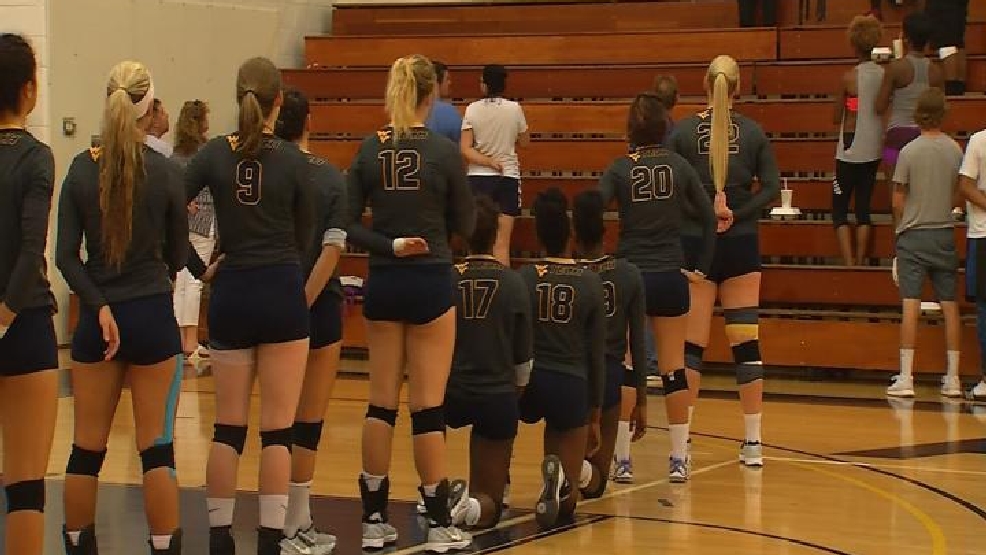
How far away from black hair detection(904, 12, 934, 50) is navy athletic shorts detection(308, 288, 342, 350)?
23.8ft

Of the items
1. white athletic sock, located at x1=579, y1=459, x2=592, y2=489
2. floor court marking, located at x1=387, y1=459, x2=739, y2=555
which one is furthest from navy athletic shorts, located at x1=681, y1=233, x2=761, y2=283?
white athletic sock, located at x1=579, y1=459, x2=592, y2=489

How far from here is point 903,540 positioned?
6.82m

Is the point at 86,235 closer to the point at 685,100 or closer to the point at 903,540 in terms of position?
the point at 903,540

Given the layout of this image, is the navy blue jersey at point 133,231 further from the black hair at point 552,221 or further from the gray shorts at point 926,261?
the gray shorts at point 926,261

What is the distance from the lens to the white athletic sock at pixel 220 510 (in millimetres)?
5863

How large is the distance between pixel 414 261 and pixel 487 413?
2.62 feet

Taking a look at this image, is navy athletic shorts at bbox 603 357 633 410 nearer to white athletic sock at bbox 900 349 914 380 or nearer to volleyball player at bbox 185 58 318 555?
volleyball player at bbox 185 58 318 555

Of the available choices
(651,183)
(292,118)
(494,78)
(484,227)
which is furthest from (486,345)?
(494,78)

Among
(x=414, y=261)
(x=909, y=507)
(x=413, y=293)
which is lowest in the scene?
(x=909, y=507)

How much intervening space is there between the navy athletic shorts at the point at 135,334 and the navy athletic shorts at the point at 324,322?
1.02 metres

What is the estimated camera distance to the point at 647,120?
782cm

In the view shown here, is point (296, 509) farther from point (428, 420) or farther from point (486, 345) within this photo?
point (486, 345)

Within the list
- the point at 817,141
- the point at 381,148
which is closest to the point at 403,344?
the point at 381,148

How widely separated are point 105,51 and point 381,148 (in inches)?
350
